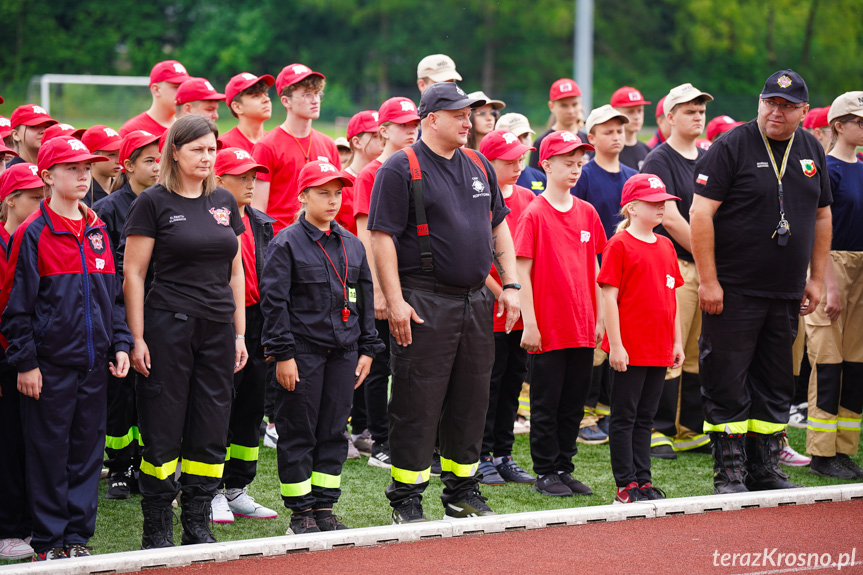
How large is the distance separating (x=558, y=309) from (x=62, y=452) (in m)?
3.27

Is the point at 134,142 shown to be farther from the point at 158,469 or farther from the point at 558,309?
the point at 558,309

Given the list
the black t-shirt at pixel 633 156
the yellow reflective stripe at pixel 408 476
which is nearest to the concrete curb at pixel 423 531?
the yellow reflective stripe at pixel 408 476

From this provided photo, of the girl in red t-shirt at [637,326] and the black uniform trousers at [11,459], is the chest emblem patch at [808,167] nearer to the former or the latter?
the girl in red t-shirt at [637,326]

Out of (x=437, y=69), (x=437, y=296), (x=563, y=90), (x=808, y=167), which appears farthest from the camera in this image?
(x=563, y=90)

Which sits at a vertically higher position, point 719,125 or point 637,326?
Answer: point 719,125

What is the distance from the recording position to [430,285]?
593 cm

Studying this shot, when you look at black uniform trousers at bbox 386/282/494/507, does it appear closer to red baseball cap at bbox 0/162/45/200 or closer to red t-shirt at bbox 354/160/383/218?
red t-shirt at bbox 354/160/383/218

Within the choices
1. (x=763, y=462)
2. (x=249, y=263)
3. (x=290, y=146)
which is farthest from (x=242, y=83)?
(x=763, y=462)

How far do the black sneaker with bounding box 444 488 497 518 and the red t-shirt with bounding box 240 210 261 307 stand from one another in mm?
1775

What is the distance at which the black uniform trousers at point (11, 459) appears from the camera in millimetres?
5677

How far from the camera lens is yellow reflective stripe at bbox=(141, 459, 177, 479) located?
5547 millimetres

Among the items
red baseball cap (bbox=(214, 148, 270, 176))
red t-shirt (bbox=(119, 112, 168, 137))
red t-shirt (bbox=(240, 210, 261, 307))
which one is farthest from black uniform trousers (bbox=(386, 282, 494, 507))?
red t-shirt (bbox=(119, 112, 168, 137))

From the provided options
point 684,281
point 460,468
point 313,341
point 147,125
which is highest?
point 147,125

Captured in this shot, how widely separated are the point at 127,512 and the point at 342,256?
84.1 inches
